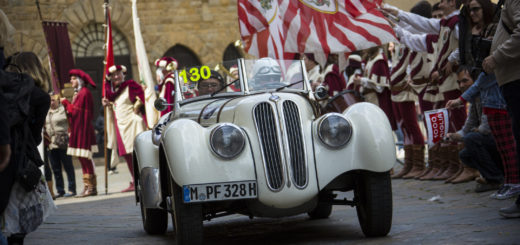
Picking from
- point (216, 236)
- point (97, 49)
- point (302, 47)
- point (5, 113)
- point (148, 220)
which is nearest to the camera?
point (5, 113)

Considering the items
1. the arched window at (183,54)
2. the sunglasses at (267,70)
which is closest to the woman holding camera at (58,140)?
the sunglasses at (267,70)

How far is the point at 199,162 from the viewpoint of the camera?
589cm

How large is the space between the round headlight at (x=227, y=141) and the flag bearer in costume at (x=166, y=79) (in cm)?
801

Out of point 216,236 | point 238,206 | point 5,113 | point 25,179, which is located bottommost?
point 216,236

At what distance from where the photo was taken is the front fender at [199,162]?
231 inches

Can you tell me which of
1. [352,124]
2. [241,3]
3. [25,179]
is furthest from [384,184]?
[241,3]

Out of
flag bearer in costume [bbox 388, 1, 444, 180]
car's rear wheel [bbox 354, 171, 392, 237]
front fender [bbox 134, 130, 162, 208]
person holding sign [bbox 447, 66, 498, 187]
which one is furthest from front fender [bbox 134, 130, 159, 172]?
flag bearer in costume [bbox 388, 1, 444, 180]

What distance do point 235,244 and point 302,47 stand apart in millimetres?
4602

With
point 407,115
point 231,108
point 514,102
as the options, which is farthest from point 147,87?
point 514,102

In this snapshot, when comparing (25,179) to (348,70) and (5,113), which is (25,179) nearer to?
(5,113)

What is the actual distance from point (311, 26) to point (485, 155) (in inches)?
113

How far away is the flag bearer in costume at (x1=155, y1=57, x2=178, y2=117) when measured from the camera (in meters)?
14.2

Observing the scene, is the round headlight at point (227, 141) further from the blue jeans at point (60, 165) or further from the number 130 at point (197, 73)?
the blue jeans at point (60, 165)

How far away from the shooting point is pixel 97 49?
2595cm
